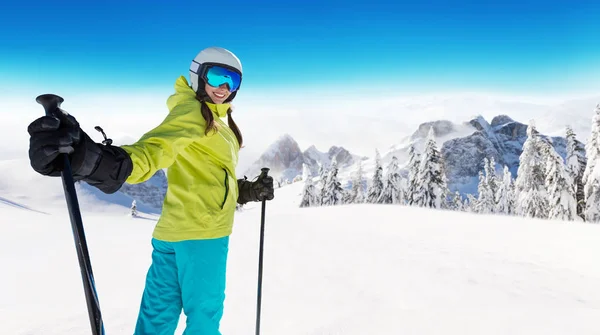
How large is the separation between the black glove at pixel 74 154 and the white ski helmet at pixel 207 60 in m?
1.03

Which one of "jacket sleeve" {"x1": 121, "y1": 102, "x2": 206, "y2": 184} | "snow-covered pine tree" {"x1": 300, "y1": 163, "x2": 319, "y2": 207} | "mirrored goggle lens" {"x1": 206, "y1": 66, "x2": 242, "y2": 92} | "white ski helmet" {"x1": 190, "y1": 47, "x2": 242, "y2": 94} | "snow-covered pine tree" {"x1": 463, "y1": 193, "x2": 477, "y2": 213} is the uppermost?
"white ski helmet" {"x1": 190, "y1": 47, "x2": 242, "y2": 94}

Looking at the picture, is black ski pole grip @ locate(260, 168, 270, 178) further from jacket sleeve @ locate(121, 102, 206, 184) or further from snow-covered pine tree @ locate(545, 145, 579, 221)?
snow-covered pine tree @ locate(545, 145, 579, 221)

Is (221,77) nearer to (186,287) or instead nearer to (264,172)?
(264,172)

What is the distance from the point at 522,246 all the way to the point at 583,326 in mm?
3865

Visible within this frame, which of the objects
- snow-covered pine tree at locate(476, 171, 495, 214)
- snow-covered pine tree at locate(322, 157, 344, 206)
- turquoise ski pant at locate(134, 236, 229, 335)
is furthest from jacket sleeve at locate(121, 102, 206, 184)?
snow-covered pine tree at locate(476, 171, 495, 214)

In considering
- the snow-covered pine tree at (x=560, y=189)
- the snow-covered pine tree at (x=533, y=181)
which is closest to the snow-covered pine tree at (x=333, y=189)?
the snow-covered pine tree at (x=533, y=181)

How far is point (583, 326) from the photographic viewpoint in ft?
9.62

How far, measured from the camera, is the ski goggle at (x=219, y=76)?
2.41m

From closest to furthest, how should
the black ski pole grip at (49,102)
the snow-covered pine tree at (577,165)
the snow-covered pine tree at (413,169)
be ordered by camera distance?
the black ski pole grip at (49,102) → the snow-covered pine tree at (577,165) → the snow-covered pine tree at (413,169)

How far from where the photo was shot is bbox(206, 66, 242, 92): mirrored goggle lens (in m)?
2.41

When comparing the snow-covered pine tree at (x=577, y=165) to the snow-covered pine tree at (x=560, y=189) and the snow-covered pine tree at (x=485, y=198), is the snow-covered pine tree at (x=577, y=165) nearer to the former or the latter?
the snow-covered pine tree at (x=560, y=189)

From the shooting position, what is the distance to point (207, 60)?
2461 millimetres

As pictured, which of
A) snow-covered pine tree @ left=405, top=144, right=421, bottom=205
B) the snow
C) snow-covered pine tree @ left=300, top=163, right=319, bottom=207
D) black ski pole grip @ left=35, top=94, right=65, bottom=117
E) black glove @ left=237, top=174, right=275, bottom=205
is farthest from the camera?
snow-covered pine tree @ left=300, top=163, right=319, bottom=207

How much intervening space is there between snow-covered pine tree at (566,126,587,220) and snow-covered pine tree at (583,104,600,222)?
6.55ft
